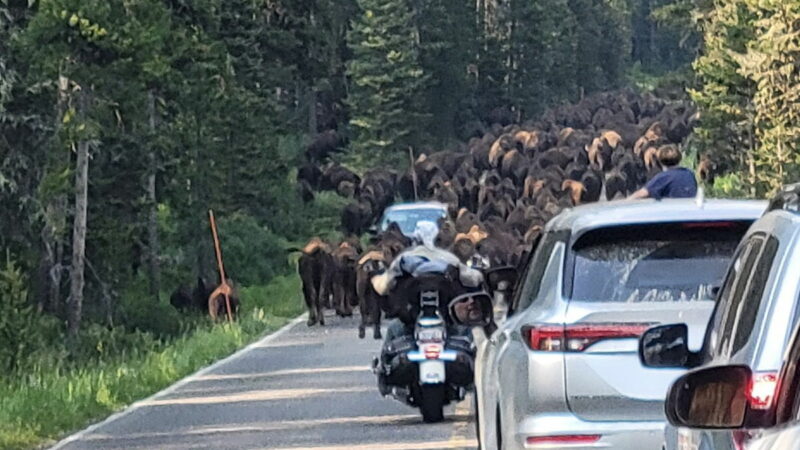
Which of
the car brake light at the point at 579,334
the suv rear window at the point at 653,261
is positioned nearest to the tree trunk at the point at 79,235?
the suv rear window at the point at 653,261

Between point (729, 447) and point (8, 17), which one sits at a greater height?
point (8, 17)

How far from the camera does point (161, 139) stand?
42.2 meters

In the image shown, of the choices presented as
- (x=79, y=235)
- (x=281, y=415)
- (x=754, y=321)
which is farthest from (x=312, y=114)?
(x=754, y=321)

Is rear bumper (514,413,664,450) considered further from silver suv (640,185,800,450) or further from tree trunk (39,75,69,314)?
tree trunk (39,75,69,314)

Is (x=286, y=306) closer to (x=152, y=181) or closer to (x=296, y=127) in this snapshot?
(x=152, y=181)

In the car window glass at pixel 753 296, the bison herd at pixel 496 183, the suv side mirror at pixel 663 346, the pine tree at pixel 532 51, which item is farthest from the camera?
the pine tree at pixel 532 51

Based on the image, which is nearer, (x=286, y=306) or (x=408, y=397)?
(x=408, y=397)

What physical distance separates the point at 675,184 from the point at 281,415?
461cm

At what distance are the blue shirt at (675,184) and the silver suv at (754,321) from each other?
306 inches

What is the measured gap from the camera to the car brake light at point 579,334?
29.7ft

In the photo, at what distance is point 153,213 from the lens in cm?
4522

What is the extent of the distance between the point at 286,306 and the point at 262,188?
19.6 m

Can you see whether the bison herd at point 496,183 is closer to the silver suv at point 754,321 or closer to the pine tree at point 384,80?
the pine tree at point 384,80

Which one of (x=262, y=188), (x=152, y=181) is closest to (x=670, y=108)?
(x=262, y=188)
